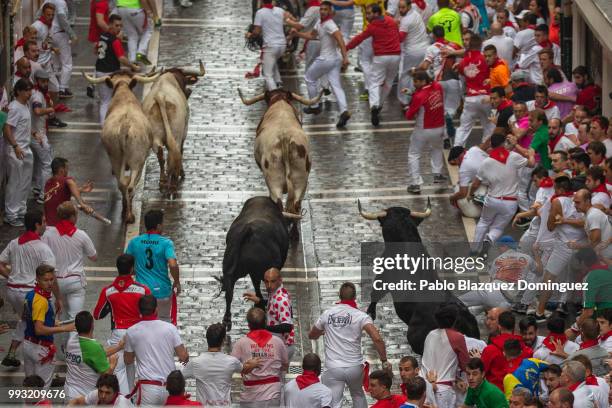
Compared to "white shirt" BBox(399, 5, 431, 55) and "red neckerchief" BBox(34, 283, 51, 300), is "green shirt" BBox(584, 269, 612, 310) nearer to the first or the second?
"red neckerchief" BBox(34, 283, 51, 300)

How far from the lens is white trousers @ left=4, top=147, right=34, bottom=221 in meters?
23.8

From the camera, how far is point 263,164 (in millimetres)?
23859

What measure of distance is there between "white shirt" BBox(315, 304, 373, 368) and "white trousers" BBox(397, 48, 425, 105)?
1190 cm

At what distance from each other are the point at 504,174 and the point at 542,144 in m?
1.44

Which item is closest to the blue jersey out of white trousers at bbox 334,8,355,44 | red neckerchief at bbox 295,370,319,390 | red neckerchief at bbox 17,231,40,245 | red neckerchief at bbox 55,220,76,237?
red neckerchief at bbox 55,220,76,237

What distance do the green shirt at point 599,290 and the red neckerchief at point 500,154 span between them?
137 inches

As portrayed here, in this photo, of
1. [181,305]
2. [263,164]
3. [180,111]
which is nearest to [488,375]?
[181,305]

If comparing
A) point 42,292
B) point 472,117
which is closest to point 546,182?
point 472,117

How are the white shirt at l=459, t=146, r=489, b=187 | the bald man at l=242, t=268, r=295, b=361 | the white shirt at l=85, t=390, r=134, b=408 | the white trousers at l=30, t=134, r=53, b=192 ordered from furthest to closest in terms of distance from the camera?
the white trousers at l=30, t=134, r=53, b=192 < the white shirt at l=459, t=146, r=489, b=187 < the bald man at l=242, t=268, r=295, b=361 < the white shirt at l=85, t=390, r=134, b=408

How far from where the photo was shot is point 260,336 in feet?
55.5

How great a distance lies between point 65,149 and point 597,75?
894 cm

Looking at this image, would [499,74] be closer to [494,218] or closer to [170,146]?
[494,218]

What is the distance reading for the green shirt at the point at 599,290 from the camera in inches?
736

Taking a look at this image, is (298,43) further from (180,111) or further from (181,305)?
(181,305)
